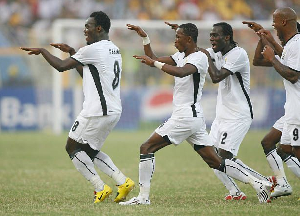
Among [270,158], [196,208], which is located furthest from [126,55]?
[196,208]

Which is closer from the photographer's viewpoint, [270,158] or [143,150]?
[143,150]

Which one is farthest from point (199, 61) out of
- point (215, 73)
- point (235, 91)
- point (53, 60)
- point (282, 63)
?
point (53, 60)

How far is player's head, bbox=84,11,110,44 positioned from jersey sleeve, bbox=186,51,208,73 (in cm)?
144

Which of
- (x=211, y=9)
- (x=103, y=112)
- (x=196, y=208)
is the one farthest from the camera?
(x=211, y=9)

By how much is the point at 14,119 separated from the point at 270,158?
51.2ft

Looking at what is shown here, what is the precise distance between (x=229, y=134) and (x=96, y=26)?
8.45ft

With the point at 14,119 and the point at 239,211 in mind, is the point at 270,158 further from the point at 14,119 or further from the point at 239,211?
A: the point at 14,119

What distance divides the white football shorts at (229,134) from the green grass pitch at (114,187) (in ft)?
2.65

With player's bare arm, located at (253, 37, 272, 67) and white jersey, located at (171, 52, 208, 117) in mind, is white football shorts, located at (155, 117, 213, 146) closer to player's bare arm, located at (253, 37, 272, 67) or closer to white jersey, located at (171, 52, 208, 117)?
white jersey, located at (171, 52, 208, 117)

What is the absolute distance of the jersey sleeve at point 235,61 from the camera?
1002 cm

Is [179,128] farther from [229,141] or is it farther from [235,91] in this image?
[235,91]

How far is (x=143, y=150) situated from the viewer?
9312 mm

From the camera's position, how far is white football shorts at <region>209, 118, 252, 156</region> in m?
10.2

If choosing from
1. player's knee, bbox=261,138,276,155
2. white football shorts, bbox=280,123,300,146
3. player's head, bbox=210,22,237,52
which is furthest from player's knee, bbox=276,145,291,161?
player's head, bbox=210,22,237,52
